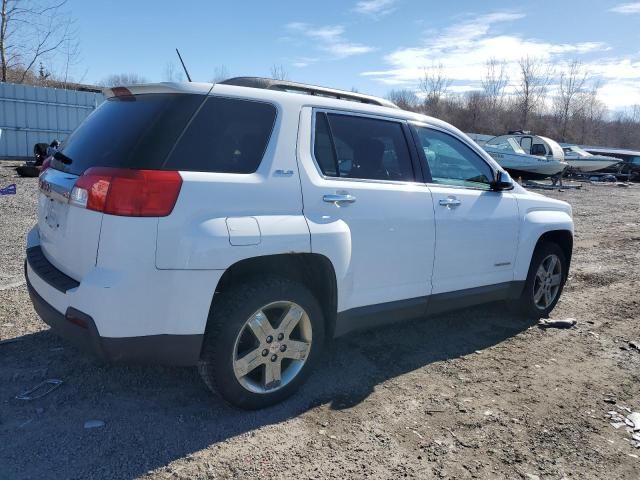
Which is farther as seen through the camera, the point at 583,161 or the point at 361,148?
the point at 583,161

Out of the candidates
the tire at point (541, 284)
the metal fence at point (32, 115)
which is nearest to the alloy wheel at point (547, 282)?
the tire at point (541, 284)

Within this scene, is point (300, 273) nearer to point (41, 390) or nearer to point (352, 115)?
point (352, 115)

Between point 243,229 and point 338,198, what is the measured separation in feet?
2.47

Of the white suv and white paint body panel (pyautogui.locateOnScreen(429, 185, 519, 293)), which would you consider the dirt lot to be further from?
white paint body panel (pyautogui.locateOnScreen(429, 185, 519, 293))

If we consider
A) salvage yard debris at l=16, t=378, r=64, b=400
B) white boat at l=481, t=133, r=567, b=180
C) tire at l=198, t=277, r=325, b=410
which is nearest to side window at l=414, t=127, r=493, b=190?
tire at l=198, t=277, r=325, b=410

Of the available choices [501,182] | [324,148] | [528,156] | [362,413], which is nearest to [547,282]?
[501,182]

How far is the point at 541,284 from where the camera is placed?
539 cm

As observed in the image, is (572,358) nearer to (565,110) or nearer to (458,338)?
(458,338)

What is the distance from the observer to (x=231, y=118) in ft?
10.2

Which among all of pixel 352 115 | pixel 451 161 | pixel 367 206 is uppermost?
pixel 352 115

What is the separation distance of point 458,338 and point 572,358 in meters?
0.96

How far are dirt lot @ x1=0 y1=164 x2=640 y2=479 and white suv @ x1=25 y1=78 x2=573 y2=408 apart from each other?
1.17 ft

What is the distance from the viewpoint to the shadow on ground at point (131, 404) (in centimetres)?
279

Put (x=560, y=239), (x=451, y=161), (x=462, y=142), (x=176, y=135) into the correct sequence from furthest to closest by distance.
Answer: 1. (x=560, y=239)
2. (x=462, y=142)
3. (x=451, y=161)
4. (x=176, y=135)
